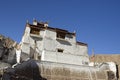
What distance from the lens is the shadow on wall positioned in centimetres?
2347

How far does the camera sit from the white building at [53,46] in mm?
35750

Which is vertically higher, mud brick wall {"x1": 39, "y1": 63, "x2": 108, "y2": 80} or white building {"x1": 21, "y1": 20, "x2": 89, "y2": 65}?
white building {"x1": 21, "y1": 20, "x2": 89, "y2": 65}

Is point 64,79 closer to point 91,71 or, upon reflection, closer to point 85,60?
point 91,71

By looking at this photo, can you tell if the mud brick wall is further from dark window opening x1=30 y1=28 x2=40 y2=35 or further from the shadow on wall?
dark window opening x1=30 y1=28 x2=40 y2=35

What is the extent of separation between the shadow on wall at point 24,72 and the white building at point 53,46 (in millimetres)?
8311

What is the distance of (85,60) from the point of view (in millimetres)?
38188

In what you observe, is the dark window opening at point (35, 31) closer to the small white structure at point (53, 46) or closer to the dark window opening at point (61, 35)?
the small white structure at point (53, 46)

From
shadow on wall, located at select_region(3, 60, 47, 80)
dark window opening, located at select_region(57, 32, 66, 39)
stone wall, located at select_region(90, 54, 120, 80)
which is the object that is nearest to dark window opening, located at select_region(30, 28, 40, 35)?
dark window opening, located at select_region(57, 32, 66, 39)

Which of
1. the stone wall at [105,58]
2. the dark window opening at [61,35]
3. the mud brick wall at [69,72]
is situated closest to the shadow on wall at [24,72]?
the mud brick wall at [69,72]

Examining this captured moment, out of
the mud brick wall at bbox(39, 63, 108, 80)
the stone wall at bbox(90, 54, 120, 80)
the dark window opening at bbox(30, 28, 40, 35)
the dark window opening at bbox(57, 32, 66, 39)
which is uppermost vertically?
the dark window opening at bbox(30, 28, 40, 35)

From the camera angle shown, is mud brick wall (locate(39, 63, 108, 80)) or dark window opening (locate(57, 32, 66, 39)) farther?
dark window opening (locate(57, 32, 66, 39))

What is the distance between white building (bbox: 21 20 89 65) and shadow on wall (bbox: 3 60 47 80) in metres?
8.31

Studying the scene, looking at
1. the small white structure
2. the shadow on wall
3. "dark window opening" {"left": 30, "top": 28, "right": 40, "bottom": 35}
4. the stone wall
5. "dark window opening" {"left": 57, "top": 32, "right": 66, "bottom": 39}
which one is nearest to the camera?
the shadow on wall

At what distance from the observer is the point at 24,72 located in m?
25.1
